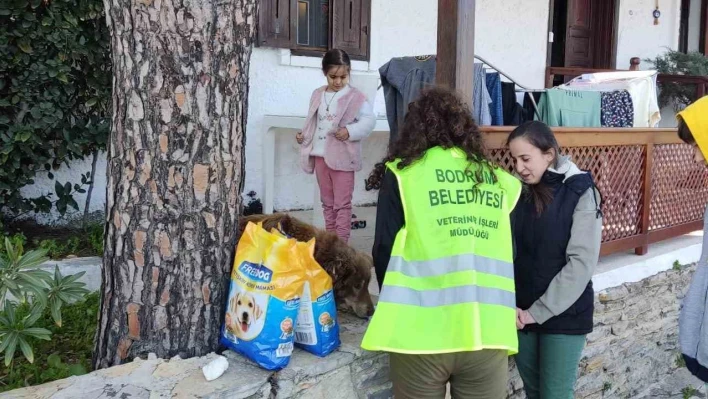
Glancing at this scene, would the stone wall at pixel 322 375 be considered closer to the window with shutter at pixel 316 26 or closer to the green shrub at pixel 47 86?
the green shrub at pixel 47 86

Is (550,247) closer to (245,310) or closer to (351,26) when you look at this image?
(245,310)

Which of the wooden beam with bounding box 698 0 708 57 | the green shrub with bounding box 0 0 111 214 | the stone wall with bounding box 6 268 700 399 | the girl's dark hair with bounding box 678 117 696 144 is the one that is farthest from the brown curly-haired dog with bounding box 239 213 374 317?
the wooden beam with bounding box 698 0 708 57

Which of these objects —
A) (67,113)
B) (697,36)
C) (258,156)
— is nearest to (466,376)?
(67,113)

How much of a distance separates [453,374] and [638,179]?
3369 millimetres

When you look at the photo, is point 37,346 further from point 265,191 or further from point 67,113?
point 265,191

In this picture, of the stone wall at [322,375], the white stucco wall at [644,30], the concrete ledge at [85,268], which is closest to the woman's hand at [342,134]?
the stone wall at [322,375]

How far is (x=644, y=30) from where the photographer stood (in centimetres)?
982

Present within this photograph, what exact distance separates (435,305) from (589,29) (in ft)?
27.6

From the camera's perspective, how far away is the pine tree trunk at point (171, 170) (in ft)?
8.39

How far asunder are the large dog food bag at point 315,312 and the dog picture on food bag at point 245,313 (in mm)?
204

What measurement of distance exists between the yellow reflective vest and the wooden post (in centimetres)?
124

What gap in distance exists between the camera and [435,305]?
2348 mm

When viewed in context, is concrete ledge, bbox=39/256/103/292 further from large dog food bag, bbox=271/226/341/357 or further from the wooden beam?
the wooden beam

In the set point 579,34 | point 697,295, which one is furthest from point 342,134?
point 579,34
